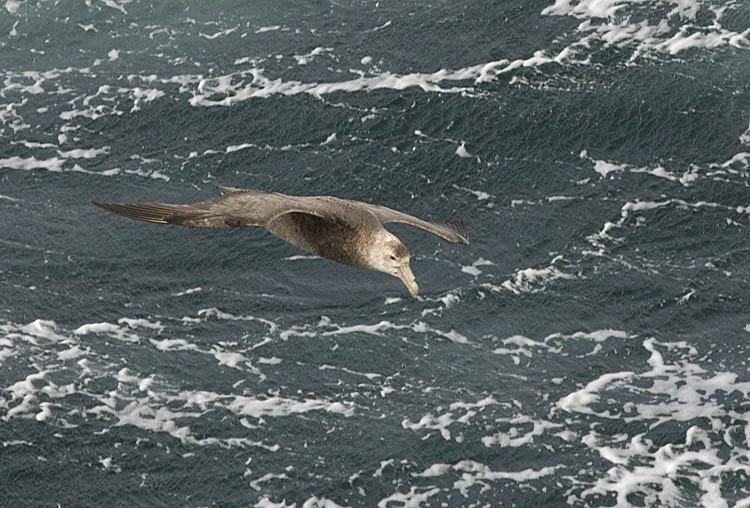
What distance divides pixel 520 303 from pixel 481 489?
53.8 feet

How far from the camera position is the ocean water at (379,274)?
84812 mm

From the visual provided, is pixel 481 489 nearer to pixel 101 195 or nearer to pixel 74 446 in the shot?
pixel 74 446

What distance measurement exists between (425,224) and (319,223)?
4230 millimetres

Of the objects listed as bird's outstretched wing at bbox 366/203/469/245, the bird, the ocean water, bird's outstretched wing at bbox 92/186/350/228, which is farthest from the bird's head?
the ocean water

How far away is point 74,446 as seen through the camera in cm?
8769

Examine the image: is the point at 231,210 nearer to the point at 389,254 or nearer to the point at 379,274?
the point at 389,254

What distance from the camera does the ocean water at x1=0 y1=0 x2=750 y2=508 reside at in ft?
278

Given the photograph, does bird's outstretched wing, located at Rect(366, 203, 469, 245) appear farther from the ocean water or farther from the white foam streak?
the white foam streak

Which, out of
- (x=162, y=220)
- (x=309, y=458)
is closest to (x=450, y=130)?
(x=309, y=458)

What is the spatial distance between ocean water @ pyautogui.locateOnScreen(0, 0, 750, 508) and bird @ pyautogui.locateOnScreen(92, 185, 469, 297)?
4874cm

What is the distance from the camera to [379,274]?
94938 millimetres

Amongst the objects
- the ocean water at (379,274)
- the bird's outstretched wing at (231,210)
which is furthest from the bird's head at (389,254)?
the ocean water at (379,274)

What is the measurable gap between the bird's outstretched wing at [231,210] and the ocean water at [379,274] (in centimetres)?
4960

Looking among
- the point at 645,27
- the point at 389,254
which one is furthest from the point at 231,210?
the point at 645,27
